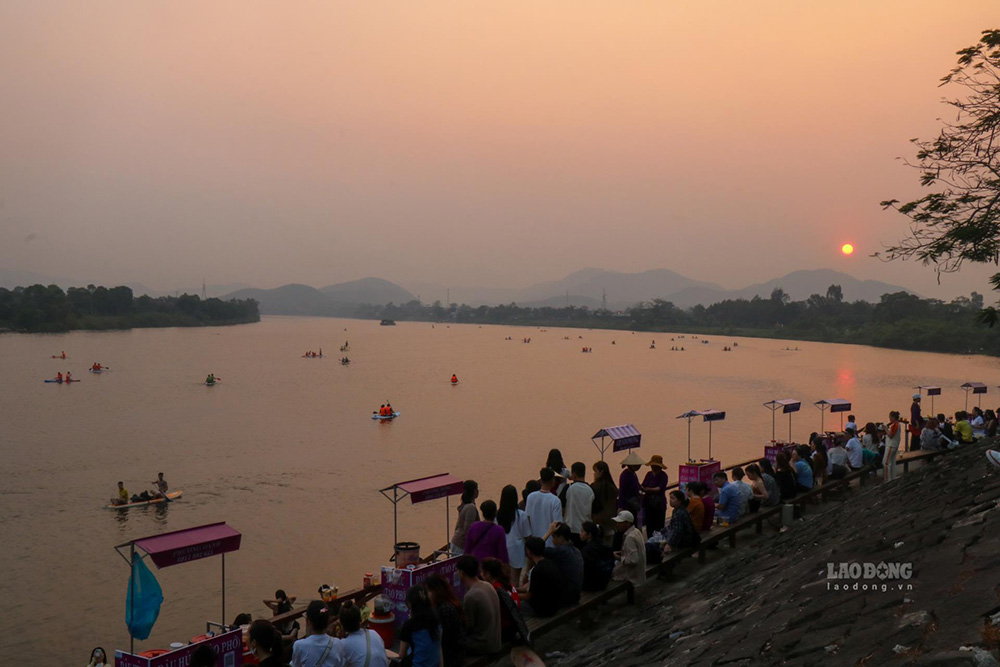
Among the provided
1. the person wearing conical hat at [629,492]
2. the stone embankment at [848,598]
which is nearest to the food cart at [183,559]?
the stone embankment at [848,598]

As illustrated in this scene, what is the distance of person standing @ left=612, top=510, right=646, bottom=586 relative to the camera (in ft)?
30.1

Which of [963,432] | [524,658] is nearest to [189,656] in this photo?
[524,658]

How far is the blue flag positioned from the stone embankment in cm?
506

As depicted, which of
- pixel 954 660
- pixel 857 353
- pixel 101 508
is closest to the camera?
pixel 954 660

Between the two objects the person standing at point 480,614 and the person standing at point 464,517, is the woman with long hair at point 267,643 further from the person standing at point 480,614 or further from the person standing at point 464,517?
the person standing at point 464,517

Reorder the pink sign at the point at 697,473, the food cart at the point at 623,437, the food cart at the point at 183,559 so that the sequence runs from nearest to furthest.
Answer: the food cart at the point at 183,559 < the pink sign at the point at 697,473 < the food cart at the point at 623,437

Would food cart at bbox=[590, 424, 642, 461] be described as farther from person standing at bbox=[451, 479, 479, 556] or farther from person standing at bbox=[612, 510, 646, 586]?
person standing at bbox=[451, 479, 479, 556]

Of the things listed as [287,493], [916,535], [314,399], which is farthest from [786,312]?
[916,535]

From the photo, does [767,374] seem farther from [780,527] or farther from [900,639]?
[900,639]

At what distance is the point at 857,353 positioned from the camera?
113750mm

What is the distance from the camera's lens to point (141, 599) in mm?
9695

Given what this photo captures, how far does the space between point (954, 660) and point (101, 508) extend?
1007 inches

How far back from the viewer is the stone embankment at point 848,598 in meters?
4.95

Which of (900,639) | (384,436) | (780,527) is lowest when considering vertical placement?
(384,436)
